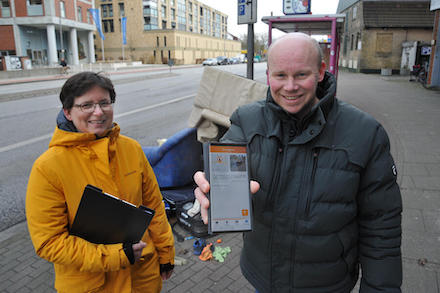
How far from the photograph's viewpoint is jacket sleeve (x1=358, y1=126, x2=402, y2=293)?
168cm

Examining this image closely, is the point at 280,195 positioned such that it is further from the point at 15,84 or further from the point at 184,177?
the point at 15,84

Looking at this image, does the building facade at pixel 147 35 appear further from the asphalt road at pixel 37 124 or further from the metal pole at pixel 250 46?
the metal pole at pixel 250 46

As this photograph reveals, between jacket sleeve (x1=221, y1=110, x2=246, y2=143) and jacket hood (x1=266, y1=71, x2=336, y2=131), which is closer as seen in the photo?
jacket hood (x1=266, y1=71, x2=336, y2=131)

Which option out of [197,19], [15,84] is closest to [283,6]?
[15,84]

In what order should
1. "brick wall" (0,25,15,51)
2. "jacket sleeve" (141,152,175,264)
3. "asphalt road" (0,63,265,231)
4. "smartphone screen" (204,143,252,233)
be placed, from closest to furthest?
"smartphone screen" (204,143,252,233)
"jacket sleeve" (141,152,175,264)
"asphalt road" (0,63,265,231)
"brick wall" (0,25,15,51)

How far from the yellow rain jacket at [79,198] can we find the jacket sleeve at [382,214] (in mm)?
1300

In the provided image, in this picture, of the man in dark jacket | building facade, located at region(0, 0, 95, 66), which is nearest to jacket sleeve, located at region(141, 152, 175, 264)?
the man in dark jacket

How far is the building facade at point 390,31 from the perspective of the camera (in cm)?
3275

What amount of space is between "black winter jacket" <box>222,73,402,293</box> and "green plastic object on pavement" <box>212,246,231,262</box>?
1.95 metres

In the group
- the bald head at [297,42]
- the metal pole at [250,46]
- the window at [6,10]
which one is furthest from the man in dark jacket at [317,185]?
the window at [6,10]

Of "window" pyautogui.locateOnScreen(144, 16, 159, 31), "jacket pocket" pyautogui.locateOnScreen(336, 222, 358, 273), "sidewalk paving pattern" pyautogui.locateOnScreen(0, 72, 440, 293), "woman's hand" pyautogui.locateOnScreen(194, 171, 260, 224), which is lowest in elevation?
"sidewalk paving pattern" pyautogui.locateOnScreen(0, 72, 440, 293)

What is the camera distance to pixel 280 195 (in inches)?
67.7

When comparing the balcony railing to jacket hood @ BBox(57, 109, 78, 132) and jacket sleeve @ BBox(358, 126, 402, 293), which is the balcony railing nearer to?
jacket hood @ BBox(57, 109, 78, 132)

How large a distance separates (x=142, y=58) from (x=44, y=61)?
76.1ft
